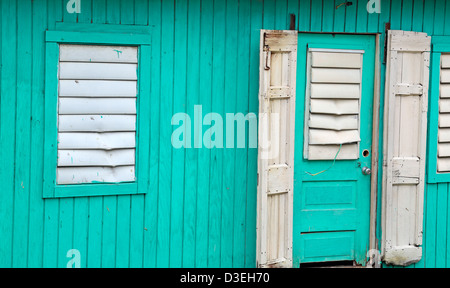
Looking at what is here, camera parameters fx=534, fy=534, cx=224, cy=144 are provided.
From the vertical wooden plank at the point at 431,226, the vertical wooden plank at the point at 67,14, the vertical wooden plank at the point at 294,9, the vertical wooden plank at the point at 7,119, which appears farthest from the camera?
the vertical wooden plank at the point at 431,226

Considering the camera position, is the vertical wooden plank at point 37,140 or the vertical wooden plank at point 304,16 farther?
the vertical wooden plank at point 304,16

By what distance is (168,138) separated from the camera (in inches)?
193

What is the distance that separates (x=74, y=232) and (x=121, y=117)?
1.11 metres

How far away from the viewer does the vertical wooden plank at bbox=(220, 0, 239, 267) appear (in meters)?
4.97

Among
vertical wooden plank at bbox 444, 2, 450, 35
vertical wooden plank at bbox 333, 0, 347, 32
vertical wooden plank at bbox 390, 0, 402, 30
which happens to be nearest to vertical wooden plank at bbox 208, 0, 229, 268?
vertical wooden plank at bbox 333, 0, 347, 32

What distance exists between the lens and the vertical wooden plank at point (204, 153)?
4922 millimetres

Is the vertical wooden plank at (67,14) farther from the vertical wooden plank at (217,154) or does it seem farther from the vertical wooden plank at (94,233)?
the vertical wooden plank at (94,233)

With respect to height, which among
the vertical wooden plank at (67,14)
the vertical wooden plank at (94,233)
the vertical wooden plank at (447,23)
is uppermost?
the vertical wooden plank at (447,23)

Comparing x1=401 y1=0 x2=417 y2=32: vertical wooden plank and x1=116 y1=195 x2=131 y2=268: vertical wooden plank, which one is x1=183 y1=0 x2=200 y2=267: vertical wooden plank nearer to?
x1=116 y1=195 x2=131 y2=268: vertical wooden plank

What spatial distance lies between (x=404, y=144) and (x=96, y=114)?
2927 millimetres

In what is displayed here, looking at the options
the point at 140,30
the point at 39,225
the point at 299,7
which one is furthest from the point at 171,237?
the point at 299,7

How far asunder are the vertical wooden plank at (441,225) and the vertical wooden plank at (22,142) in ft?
13.0

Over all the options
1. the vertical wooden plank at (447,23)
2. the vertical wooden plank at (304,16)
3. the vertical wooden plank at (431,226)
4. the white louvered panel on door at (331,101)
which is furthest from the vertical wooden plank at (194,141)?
the vertical wooden plank at (447,23)

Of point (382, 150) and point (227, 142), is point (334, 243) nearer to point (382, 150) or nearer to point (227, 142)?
point (382, 150)
